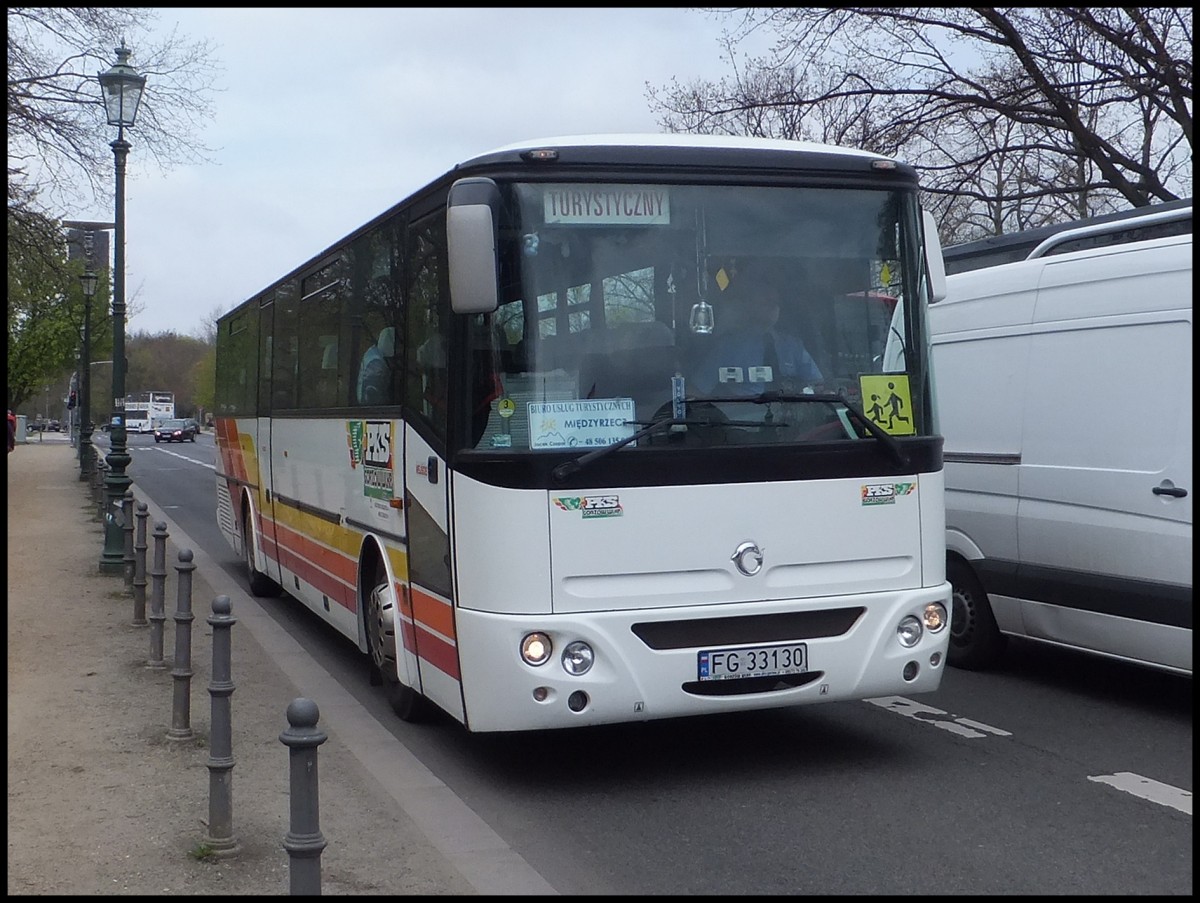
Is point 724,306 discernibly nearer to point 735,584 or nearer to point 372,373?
point 735,584

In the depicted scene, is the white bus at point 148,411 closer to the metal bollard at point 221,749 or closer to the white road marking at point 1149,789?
the metal bollard at point 221,749

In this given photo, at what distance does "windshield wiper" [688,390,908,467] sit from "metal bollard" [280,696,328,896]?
2.68 meters

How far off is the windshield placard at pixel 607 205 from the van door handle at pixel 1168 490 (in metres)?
3.16

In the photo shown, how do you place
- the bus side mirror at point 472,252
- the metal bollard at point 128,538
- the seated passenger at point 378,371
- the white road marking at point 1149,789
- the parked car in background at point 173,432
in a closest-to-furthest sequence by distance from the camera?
the bus side mirror at point 472,252 < the white road marking at point 1149,789 < the seated passenger at point 378,371 < the metal bollard at point 128,538 < the parked car in background at point 173,432

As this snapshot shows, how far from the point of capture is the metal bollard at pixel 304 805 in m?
4.36

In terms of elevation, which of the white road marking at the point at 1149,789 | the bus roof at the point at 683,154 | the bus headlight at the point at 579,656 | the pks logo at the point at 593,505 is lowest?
the white road marking at the point at 1149,789

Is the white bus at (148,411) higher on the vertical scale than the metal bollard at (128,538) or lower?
higher

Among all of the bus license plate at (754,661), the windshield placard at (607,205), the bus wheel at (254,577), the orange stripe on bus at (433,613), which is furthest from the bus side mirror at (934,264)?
the bus wheel at (254,577)

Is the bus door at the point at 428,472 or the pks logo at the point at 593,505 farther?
the bus door at the point at 428,472

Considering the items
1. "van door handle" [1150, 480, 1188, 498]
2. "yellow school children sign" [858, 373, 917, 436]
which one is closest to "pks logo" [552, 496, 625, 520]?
"yellow school children sign" [858, 373, 917, 436]

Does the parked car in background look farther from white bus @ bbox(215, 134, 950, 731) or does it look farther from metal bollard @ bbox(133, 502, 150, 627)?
white bus @ bbox(215, 134, 950, 731)

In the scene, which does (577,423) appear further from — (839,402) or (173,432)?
(173,432)

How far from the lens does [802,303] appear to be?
668 centimetres

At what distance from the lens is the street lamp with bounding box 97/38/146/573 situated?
15.4 metres
